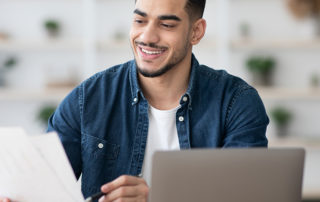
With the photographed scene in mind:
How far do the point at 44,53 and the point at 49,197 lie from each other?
10.1 feet

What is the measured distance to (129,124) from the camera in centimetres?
144

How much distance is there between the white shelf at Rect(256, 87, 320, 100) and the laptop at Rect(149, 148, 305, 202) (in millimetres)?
2874

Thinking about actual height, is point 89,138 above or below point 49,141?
below

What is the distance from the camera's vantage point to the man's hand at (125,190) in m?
1.05

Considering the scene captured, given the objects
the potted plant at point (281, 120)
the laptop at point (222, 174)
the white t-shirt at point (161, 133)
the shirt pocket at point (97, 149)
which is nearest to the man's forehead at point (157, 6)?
the white t-shirt at point (161, 133)

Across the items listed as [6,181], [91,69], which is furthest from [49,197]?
[91,69]

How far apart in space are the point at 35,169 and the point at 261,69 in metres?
3.02

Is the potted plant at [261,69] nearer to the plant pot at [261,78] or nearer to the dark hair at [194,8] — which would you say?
the plant pot at [261,78]

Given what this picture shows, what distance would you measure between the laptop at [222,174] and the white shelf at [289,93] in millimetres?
2874

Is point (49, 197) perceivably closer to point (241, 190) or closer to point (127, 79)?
point (241, 190)

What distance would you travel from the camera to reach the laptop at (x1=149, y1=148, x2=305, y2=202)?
32.7 inches

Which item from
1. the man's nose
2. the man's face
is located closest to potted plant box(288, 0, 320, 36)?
the man's face

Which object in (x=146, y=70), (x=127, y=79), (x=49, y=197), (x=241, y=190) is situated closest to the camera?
(x=241, y=190)

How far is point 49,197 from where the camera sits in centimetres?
99
